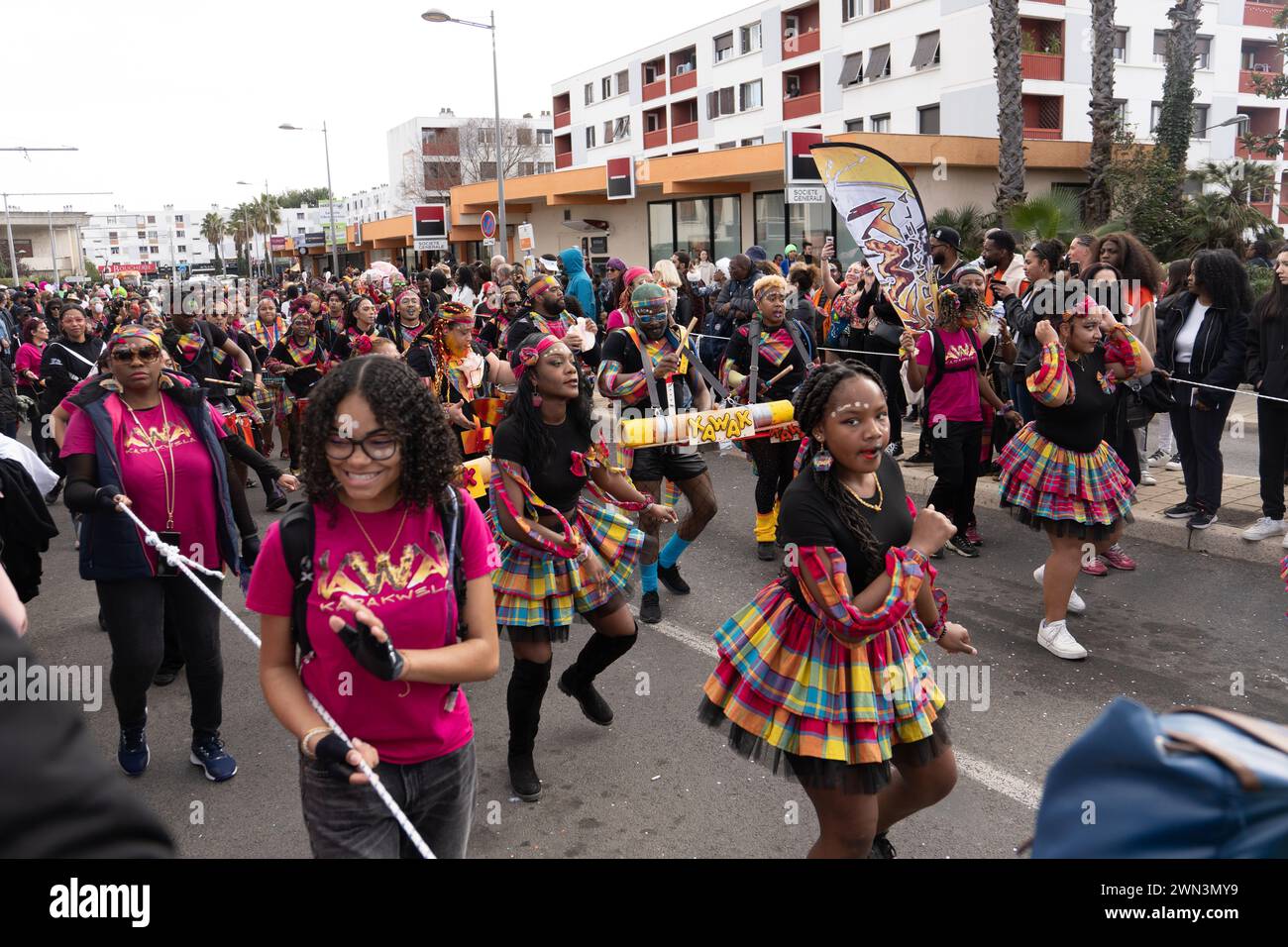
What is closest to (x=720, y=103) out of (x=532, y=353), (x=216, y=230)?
(x=532, y=353)

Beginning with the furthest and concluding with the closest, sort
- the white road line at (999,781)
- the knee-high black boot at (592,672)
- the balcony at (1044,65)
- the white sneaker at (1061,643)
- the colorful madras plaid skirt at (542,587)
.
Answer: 1. the balcony at (1044,65)
2. the white sneaker at (1061,643)
3. the knee-high black boot at (592,672)
4. the colorful madras plaid skirt at (542,587)
5. the white road line at (999,781)

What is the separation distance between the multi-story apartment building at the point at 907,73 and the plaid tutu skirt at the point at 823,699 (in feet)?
95.2

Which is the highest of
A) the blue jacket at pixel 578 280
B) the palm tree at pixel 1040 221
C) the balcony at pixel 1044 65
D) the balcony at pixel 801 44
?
the balcony at pixel 801 44

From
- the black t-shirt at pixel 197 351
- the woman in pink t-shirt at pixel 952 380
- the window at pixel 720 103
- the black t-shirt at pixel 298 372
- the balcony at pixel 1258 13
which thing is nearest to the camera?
the woman in pink t-shirt at pixel 952 380

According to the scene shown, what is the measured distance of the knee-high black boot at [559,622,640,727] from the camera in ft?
15.2

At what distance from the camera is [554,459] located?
4.48m

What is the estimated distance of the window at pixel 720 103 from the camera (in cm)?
4722

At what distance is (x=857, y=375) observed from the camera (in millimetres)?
3221

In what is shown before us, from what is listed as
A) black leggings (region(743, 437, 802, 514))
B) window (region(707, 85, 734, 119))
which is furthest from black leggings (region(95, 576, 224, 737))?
window (region(707, 85, 734, 119))

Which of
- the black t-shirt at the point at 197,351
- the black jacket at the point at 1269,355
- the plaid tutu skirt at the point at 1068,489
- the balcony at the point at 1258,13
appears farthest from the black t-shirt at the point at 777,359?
the balcony at the point at 1258,13

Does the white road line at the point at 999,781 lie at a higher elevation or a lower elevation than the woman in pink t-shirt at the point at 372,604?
lower

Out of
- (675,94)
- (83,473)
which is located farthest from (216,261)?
(83,473)

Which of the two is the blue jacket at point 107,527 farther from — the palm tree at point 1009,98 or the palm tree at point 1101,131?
the palm tree at point 1101,131

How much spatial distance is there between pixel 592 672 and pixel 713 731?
2.11 feet
